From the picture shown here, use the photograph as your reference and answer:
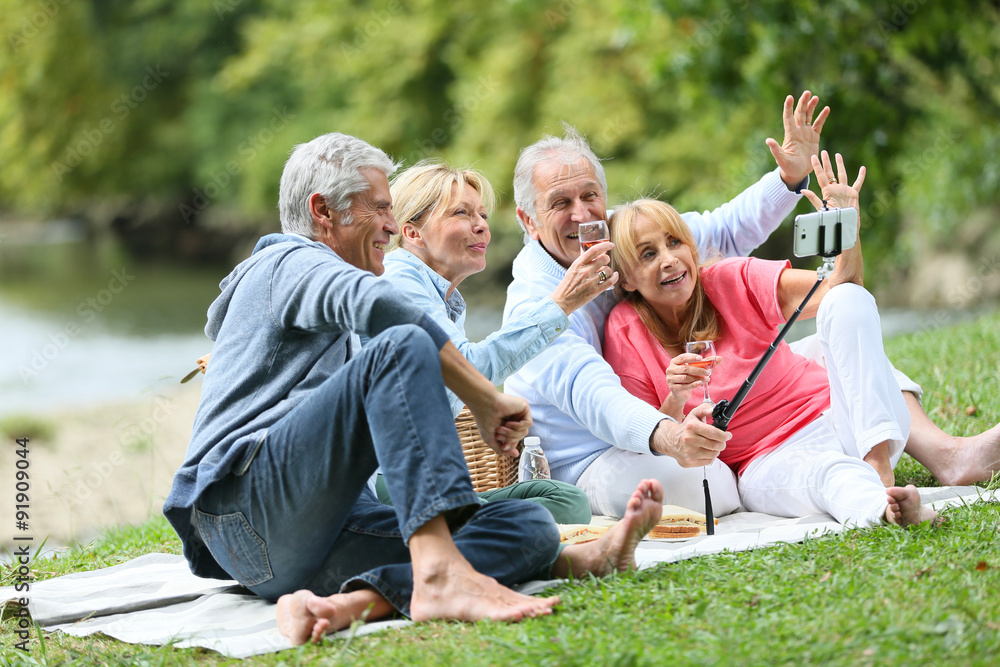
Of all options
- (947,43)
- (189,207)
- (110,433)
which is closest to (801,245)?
(947,43)

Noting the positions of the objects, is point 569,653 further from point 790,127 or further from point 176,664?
point 790,127

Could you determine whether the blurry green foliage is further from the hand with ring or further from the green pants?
the green pants

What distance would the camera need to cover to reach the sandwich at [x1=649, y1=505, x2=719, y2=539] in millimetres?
3543

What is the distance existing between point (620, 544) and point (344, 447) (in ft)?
2.75

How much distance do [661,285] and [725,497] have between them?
33.1 inches

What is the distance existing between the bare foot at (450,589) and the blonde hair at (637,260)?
1.58 meters

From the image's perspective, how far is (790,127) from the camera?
4328mm

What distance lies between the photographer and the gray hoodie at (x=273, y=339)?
2.61 metres

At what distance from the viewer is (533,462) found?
156 inches

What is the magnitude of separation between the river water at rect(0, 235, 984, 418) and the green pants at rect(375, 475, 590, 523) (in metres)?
6.93

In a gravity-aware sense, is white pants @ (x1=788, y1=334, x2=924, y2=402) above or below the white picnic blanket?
above

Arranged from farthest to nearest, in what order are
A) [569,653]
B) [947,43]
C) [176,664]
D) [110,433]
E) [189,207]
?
[189,207] → [110,433] → [947,43] → [176,664] → [569,653]

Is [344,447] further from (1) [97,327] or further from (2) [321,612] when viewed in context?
(1) [97,327]

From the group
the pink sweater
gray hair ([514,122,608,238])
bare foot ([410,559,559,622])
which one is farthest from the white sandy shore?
bare foot ([410,559,559,622])
